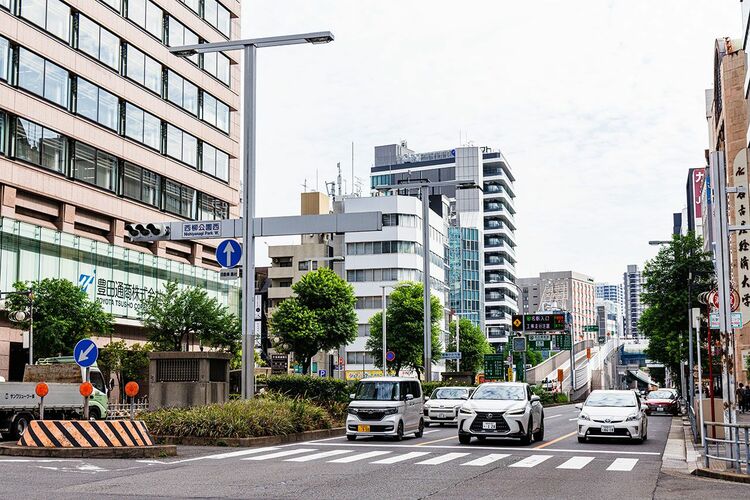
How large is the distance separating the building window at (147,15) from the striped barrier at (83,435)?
41.3 meters

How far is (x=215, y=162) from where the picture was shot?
2621 inches

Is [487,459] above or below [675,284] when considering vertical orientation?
below

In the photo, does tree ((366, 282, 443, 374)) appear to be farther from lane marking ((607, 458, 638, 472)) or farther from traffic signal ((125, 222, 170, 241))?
lane marking ((607, 458, 638, 472))

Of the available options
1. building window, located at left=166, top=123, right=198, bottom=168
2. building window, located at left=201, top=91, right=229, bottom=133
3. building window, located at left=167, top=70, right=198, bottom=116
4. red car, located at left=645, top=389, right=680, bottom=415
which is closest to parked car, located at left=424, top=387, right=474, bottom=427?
red car, located at left=645, top=389, right=680, bottom=415

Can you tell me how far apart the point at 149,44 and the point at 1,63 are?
48.2 feet

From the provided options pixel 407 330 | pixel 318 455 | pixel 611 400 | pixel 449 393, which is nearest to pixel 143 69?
pixel 407 330

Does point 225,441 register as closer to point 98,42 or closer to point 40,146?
point 40,146

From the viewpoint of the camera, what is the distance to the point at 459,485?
47.1ft

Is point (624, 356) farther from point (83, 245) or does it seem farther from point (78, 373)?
point (78, 373)

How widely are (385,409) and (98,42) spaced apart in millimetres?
35830

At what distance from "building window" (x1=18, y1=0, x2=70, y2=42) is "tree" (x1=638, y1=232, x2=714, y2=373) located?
32983 millimetres

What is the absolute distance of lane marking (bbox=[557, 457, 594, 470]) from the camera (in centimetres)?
1795

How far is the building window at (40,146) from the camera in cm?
4638

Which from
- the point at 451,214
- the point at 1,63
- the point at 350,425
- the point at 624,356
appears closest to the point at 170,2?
the point at 1,63
